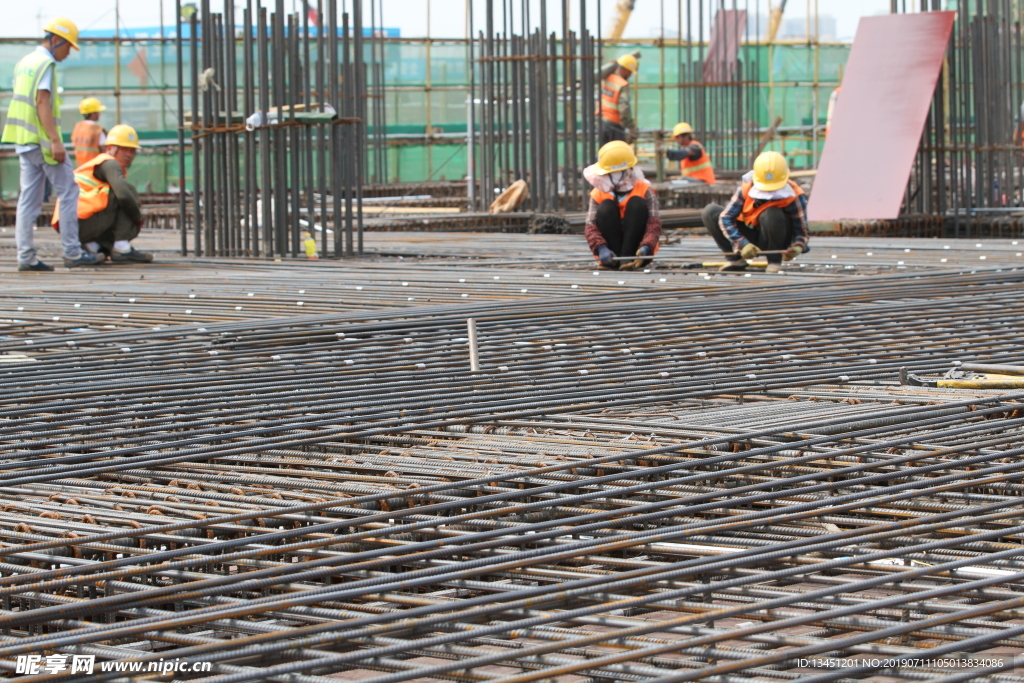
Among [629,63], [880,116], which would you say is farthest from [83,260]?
[629,63]

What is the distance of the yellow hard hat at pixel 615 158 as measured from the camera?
315 inches

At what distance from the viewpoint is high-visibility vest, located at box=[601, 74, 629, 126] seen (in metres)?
14.8

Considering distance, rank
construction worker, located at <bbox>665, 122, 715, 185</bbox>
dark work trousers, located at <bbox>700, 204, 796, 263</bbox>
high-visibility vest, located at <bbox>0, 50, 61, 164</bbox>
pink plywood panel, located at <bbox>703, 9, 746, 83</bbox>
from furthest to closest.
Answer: pink plywood panel, located at <bbox>703, 9, 746, 83</bbox>, construction worker, located at <bbox>665, 122, 715, 185</bbox>, dark work trousers, located at <bbox>700, 204, 796, 263</bbox>, high-visibility vest, located at <bbox>0, 50, 61, 164</bbox>

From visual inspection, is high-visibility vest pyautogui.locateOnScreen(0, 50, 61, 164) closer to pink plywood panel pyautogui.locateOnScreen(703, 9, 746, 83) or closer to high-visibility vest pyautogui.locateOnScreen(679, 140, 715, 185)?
high-visibility vest pyautogui.locateOnScreen(679, 140, 715, 185)

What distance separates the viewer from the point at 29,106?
799 cm

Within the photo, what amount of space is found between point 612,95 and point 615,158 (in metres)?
7.12

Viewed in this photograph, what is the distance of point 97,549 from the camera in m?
2.83

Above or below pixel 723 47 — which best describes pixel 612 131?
below

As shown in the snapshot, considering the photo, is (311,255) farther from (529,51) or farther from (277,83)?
(529,51)

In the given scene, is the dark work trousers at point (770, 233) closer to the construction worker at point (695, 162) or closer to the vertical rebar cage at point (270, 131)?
the vertical rebar cage at point (270, 131)

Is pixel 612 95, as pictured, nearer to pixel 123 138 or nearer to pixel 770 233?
pixel 770 233

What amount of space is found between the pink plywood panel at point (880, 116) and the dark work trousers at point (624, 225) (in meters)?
4.53

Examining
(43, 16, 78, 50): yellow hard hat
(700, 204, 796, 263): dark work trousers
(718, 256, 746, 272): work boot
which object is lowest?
(718, 256, 746, 272): work boot

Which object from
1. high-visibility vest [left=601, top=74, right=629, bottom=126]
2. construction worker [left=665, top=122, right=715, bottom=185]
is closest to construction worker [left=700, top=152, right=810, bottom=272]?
high-visibility vest [left=601, top=74, right=629, bottom=126]
